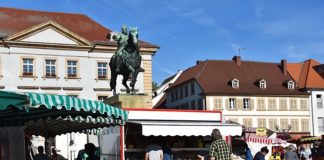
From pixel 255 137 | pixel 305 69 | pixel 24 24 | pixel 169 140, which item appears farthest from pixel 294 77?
pixel 169 140

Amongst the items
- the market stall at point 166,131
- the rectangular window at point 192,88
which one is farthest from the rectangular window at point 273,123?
the market stall at point 166,131

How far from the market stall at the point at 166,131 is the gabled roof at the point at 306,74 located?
4870 cm

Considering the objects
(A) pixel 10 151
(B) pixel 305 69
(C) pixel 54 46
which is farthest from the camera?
(B) pixel 305 69

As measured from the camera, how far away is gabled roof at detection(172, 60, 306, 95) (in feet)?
204

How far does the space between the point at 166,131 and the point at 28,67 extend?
2778 cm

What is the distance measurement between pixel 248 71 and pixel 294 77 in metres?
5.66

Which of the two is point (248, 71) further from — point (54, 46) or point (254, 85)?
point (54, 46)

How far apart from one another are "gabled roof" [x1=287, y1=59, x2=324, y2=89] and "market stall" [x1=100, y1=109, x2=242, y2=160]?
48696 mm

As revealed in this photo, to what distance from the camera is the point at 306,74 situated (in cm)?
6694

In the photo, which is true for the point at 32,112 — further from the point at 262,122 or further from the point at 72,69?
the point at 262,122

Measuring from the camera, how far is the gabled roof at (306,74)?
213 feet

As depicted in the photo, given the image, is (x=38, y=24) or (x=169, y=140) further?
(x=38, y=24)

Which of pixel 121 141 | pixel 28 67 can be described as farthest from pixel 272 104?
pixel 121 141

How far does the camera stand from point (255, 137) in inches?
1072
